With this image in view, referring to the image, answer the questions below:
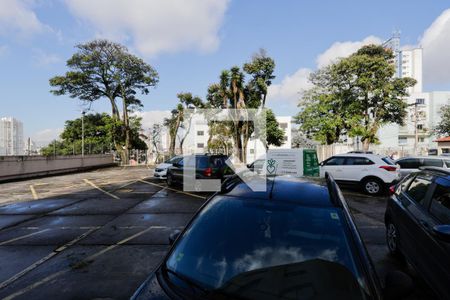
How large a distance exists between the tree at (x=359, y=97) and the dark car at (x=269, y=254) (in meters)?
27.6

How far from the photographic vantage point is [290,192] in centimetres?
281

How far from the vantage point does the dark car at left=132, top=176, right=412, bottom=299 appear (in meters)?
1.87

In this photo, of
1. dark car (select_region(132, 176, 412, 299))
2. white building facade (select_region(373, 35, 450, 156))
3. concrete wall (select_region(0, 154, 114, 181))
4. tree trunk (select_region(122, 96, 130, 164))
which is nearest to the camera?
dark car (select_region(132, 176, 412, 299))

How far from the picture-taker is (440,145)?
42281 millimetres

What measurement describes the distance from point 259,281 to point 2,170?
69.6 ft

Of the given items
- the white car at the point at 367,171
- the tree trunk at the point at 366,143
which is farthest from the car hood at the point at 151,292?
the tree trunk at the point at 366,143

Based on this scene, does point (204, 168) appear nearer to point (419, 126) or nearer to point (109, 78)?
point (109, 78)

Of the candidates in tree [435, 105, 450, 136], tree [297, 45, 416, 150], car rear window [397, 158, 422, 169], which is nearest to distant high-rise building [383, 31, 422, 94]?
tree [435, 105, 450, 136]

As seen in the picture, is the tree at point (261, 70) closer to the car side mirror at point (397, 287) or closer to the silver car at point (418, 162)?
the silver car at point (418, 162)

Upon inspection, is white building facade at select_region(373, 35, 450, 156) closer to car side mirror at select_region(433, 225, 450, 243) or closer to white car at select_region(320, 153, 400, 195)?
white car at select_region(320, 153, 400, 195)

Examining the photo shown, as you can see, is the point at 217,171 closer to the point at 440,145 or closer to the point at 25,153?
the point at 25,153

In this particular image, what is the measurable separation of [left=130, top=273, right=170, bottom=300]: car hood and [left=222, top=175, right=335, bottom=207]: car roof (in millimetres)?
1105

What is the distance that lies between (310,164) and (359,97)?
1919 cm

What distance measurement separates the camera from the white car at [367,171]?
1116cm
